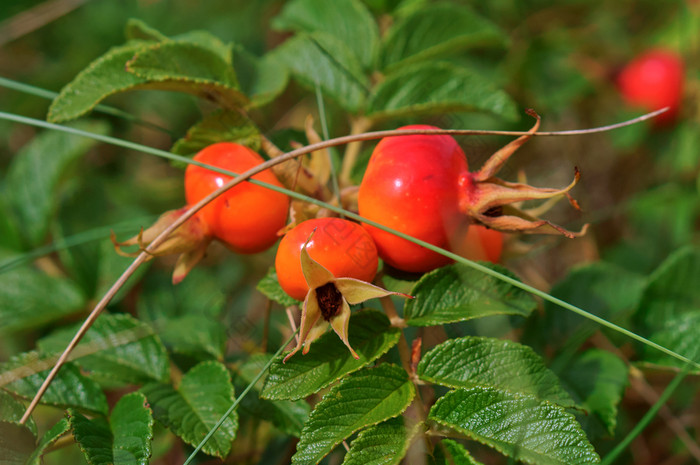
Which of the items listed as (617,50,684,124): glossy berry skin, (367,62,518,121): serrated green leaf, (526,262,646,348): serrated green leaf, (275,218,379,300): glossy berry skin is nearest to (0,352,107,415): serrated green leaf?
(275,218,379,300): glossy berry skin

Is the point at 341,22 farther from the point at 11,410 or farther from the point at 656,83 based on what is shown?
the point at 656,83

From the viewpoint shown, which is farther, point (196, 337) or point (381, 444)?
point (196, 337)

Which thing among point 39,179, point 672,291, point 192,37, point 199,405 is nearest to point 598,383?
point 672,291

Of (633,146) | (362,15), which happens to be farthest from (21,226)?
(633,146)

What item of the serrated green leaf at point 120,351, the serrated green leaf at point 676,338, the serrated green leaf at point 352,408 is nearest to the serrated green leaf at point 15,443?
the serrated green leaf at point 120,351

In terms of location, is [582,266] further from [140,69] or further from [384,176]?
[140,69]

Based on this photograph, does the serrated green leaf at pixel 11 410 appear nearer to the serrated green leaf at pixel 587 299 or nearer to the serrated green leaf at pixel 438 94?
the serrated green leaf at pixel 438 94
